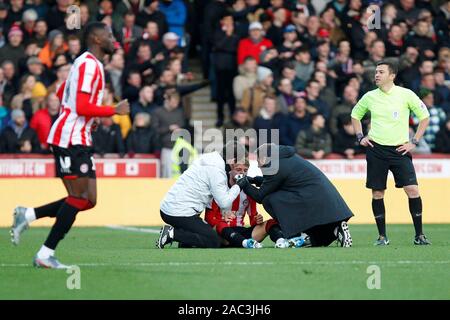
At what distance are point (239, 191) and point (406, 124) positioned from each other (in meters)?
2.25

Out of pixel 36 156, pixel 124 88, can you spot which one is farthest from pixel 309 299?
pixel 124 88

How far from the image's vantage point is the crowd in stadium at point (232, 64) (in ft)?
77.2

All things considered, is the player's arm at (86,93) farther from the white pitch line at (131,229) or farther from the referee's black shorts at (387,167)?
the white pitch line at (131,229)

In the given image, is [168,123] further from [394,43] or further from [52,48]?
[394,43]

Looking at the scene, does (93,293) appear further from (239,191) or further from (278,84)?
(278,84)

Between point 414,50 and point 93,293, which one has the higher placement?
point 414,50

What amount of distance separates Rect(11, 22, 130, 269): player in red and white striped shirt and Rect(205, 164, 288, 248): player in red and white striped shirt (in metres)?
3.29

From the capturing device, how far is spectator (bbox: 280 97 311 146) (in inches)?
937

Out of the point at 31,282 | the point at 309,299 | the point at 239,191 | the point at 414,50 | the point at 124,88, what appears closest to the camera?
the point at 309,299

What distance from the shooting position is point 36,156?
22438 mm

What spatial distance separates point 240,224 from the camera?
15.8 m

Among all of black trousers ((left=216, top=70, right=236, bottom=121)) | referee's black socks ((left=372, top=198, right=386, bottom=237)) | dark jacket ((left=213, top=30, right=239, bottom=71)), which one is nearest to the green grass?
referee's black socks ((left=372, top=198, right=386, bottom=237))

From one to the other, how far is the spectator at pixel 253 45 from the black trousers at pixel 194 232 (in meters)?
10.3
